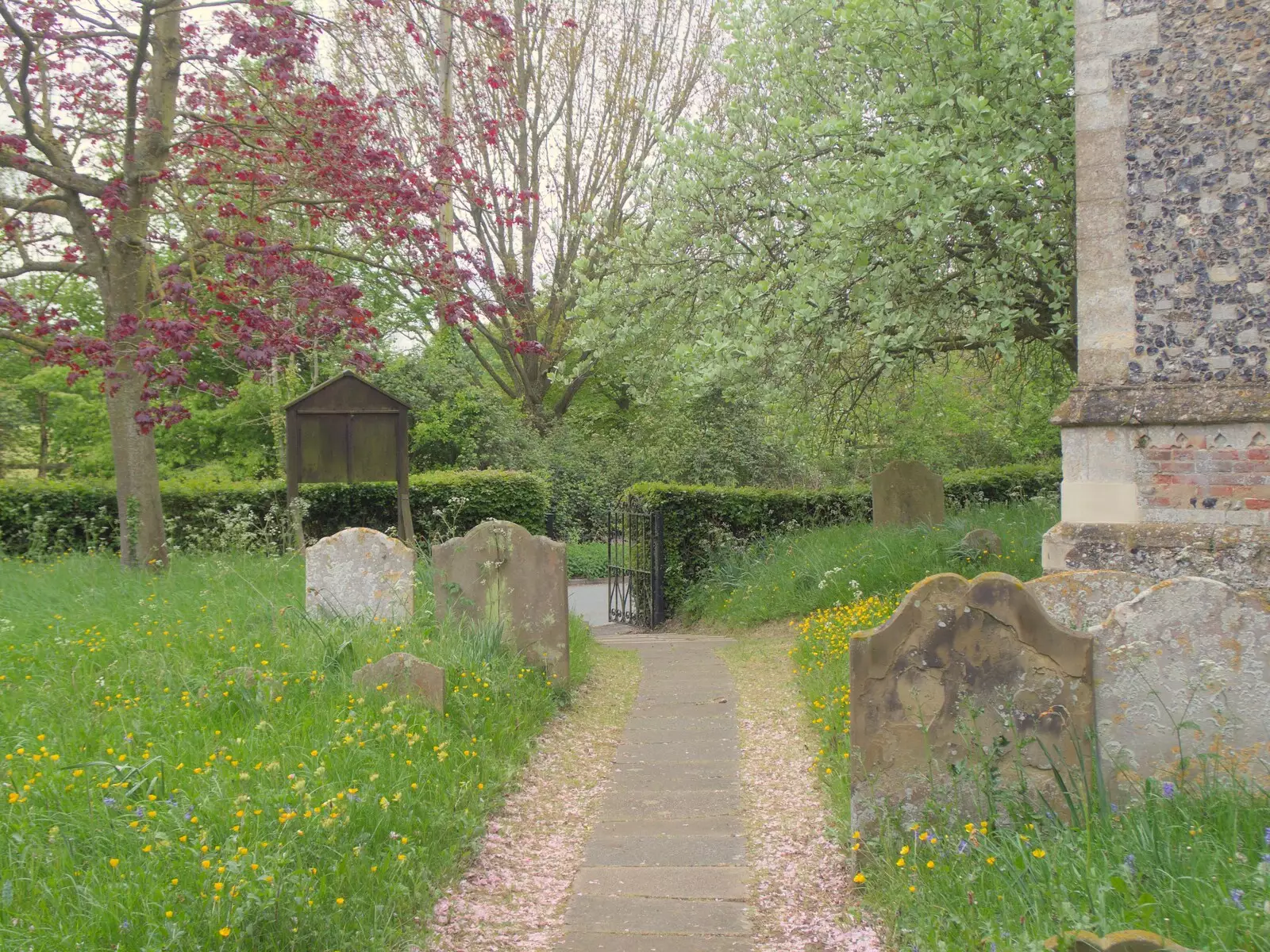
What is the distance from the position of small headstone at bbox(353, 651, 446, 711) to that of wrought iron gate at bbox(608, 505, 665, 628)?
748 centimetres

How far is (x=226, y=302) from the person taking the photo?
30.2 feet

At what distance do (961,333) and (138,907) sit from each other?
9672mm

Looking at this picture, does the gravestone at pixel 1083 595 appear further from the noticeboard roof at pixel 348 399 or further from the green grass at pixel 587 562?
the green grass at pixel 587 562

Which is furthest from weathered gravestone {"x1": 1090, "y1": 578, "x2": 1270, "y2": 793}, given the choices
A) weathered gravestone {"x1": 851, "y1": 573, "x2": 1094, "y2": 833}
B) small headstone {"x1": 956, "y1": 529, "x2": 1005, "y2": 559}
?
small headstone {"x1": 956, "y1": 529, "x2": 1005, "y2": 559}

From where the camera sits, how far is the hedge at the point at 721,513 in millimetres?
13375

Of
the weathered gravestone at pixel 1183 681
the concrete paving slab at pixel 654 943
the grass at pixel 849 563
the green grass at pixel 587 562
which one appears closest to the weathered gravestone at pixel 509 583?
the grass at pixel 849 563

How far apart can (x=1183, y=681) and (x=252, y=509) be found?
11.7 metres

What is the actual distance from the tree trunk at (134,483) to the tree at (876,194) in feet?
16.3

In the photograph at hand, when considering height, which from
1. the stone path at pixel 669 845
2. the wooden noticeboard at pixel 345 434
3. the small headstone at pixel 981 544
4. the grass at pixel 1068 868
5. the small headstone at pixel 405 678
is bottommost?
the stone path at pixel 669 845

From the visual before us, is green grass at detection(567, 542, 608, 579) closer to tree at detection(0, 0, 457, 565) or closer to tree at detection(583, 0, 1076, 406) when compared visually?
tree at detection(583, 0, 1076, 406)

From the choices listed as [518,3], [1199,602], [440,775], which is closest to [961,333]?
[1199,602]

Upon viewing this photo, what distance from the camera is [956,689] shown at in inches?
172

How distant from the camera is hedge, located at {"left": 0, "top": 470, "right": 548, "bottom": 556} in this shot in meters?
12.5

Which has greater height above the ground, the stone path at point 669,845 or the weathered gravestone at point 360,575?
the weathered gravestone at point 360,575
